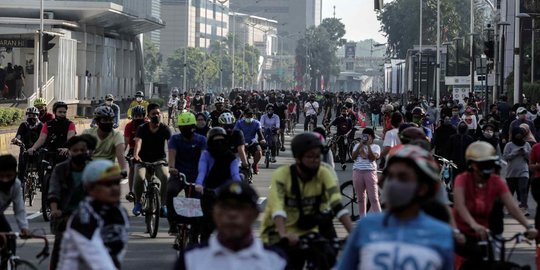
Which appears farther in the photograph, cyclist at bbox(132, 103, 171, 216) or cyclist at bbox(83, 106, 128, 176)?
cyclist at bbox(132, 103, 171, 216)

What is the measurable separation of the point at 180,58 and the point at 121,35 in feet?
286

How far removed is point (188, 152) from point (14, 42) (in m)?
47.4

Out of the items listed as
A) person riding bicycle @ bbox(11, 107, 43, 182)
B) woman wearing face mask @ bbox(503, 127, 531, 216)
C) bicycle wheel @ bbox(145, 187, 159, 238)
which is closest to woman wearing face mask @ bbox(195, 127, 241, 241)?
bicycle wheel @ bbox(145, 187, 159, 238)

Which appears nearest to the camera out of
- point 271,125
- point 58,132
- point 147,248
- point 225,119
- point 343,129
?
point 147,248

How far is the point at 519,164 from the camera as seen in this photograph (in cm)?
2106

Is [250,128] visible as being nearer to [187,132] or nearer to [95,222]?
[187,132]

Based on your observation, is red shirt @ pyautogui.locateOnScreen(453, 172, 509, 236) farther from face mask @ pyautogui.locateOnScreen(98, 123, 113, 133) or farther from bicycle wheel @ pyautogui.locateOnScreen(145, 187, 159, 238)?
bicycle wheel @ pyautogui.locateOnScreen(145, 187, 159, 238)

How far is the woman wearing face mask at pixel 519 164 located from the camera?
20922 millimetres

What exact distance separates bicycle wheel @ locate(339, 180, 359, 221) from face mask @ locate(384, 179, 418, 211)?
1269cm

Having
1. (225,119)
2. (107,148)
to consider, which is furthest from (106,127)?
(225,119)

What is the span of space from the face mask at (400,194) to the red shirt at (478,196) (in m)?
4.01

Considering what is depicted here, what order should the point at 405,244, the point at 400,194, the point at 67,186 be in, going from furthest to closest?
the point at 67,186 → the point at 405,244 → the point at 400,194

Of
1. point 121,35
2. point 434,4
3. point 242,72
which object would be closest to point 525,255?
point 121,35

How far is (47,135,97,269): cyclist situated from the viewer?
11203 mm
